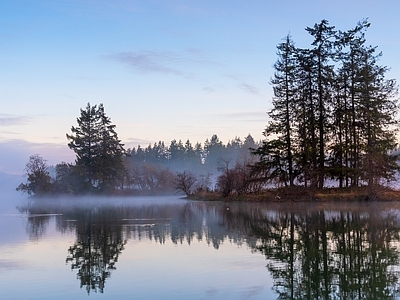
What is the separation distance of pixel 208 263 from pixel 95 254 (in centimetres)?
388

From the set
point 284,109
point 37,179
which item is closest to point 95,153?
point 37,179

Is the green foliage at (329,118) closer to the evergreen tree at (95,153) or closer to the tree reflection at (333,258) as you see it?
the tree reflection at (333,258)

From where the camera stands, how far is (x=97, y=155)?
2761 inches

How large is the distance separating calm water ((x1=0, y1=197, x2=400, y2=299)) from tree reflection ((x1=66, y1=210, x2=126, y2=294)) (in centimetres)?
3

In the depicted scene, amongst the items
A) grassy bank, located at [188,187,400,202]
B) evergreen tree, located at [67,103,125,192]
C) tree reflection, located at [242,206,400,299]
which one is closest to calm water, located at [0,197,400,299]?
tree reflection, located at [242,206,400,299]

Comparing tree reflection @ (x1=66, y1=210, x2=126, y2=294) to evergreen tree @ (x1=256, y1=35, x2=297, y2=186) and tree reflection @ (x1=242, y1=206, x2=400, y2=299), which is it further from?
evergreen tree @ (x1=256, y1=35, x2=297, y2=186)

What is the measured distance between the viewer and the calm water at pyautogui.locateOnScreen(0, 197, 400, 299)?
9.22 meters

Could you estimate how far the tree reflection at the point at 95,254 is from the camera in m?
10.8

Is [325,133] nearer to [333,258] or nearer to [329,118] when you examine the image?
[329,118]

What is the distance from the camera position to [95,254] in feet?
46.5

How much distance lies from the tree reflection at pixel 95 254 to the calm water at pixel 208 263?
0.10 feet

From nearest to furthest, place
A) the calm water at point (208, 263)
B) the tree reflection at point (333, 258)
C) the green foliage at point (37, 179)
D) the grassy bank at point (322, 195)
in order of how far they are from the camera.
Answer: the tree reflection at point (333, 258), the calm water at point (208, 263), the grassy bank at point (322, 195), the green foliage at point (37, 179)

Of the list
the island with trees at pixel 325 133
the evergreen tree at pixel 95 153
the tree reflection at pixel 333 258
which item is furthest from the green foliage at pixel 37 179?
the tree reflection at pixel 333 258

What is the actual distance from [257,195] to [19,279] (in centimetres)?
3306
